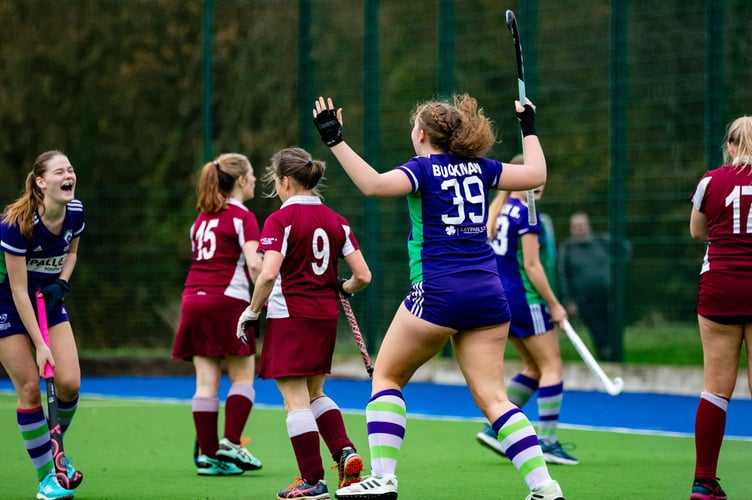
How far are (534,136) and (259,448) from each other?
161 inches

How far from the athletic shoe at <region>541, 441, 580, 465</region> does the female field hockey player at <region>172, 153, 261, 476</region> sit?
6.02 feet

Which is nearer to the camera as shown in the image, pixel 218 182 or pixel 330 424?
pixel 330 424

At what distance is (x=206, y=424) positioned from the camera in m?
7.83

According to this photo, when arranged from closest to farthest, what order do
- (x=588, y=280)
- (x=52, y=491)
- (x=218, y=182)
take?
(x=52, y=491), (x=218, y=182), (x=588, y=280)

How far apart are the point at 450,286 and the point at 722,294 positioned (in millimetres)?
1448

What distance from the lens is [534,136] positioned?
19.6 feet

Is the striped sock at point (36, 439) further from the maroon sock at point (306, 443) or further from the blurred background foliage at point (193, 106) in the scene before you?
the blurred background foliage at point (193, 106)

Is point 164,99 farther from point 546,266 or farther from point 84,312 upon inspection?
point 546,266

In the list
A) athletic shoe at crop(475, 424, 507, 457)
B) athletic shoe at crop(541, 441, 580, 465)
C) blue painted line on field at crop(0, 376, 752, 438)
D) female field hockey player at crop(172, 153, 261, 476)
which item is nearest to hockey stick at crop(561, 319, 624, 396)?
athletic shoe at crop(541, 441, 580, 465)

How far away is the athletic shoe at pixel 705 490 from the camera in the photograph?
627 centimetres

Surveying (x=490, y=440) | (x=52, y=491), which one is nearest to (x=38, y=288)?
(x=52, y=491)

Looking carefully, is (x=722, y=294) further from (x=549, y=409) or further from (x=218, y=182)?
(x=218, y=182)

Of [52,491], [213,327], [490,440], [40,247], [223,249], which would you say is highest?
[40,247]

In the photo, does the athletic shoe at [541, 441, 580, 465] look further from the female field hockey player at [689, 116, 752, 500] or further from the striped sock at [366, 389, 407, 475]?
the striped sock at [366, 389, 407, 475]
